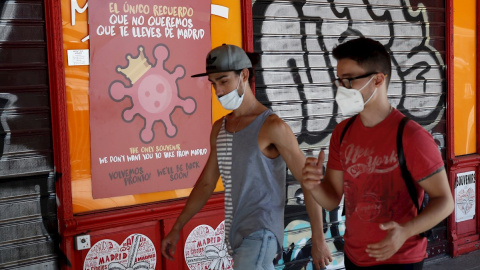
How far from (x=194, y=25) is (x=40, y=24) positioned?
53.3 inches

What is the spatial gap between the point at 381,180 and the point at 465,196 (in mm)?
4978

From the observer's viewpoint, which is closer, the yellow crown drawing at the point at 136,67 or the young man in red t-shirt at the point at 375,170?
the young man in red t-shirt at the point at 375,170

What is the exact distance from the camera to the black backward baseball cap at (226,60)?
3508mm

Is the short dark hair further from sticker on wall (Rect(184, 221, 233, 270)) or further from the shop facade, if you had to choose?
sticker on wall (Rect(184, 221, 233, 270))

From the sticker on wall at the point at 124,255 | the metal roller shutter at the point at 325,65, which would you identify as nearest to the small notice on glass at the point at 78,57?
the sticker on wall at the point at 124,255

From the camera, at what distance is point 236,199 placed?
11.2 feet

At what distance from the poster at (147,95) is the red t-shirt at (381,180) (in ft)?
7.70

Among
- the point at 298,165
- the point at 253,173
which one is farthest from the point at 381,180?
the point at 253,173

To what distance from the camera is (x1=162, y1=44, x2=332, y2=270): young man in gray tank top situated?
10.9 feet

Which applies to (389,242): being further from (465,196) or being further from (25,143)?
(465,196)

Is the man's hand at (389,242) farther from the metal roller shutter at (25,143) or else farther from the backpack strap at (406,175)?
the metal roller shutter at (25,143)

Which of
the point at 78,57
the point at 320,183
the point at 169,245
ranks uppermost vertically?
the point at 78,57

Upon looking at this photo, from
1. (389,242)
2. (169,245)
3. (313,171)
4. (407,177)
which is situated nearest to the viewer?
(389,242)

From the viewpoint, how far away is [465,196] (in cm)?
734
